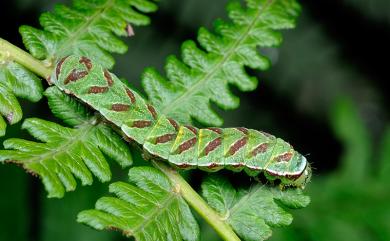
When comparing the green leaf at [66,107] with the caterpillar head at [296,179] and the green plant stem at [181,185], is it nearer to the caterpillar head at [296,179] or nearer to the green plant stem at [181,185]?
the green plant stem at [181,185]

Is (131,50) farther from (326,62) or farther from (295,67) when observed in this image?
(326,62)

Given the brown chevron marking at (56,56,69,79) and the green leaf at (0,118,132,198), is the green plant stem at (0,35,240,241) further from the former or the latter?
the green leaf at (0,118,132,198)

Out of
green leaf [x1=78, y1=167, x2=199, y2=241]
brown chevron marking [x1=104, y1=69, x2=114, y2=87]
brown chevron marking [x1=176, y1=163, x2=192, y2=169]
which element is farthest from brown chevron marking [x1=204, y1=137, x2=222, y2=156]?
brown chevron marking [x1=104, y1=69, x2=114, y2=87]

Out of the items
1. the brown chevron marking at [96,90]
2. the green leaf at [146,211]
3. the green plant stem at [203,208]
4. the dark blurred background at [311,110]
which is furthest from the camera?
the dark blurred background at [311,110]

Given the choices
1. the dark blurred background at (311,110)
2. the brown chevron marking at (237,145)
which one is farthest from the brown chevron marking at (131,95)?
the dark blurred background at (311,110)

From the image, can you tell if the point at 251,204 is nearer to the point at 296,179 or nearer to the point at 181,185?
the point at 296,179

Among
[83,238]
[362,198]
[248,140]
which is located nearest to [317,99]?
[362,198]

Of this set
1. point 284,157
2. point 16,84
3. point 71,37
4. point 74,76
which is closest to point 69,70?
point 74,76
